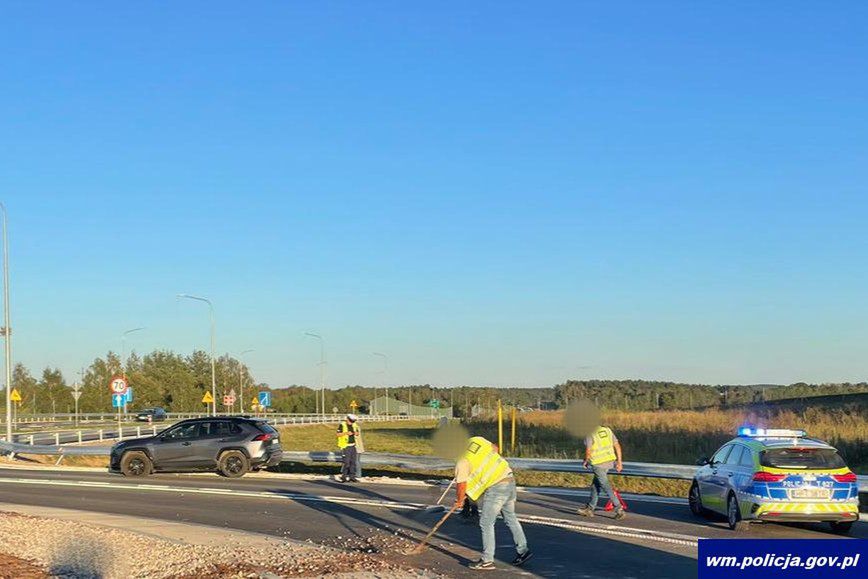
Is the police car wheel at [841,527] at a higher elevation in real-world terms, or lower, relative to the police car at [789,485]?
lower

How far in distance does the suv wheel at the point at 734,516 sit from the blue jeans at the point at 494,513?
4.62 metres

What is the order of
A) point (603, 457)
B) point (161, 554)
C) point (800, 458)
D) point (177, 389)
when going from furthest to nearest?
1. point (177, 389)
2. point (603, 457)
3. point (800, 458)
4. point (161, 554)

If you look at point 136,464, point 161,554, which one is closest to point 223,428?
point 136,464

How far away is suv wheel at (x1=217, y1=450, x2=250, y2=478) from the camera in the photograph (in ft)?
90.5

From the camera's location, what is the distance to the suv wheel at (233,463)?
90.5 ft

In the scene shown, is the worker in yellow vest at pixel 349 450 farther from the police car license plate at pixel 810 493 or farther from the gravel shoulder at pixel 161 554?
the police car license plate at pixel 810 493

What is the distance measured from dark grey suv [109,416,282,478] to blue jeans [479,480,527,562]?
16724mm

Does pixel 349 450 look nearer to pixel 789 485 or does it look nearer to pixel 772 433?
pixel 772 433

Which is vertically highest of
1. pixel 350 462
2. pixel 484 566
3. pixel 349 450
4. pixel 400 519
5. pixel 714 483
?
pixel 349 450

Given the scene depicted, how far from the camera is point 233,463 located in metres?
27.7

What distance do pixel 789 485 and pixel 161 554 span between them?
8993 millimetres

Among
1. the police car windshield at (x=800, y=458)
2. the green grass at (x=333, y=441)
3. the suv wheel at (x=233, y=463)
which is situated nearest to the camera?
the police car windshield at (x=800, y=458)

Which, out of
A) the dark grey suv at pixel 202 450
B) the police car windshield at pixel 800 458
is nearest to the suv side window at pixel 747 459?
the police car windshield at pixel 800 458

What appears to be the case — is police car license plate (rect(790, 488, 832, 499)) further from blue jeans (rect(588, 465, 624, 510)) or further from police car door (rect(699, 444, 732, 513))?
blue jeans (rect(588, 465, 624, 510))
